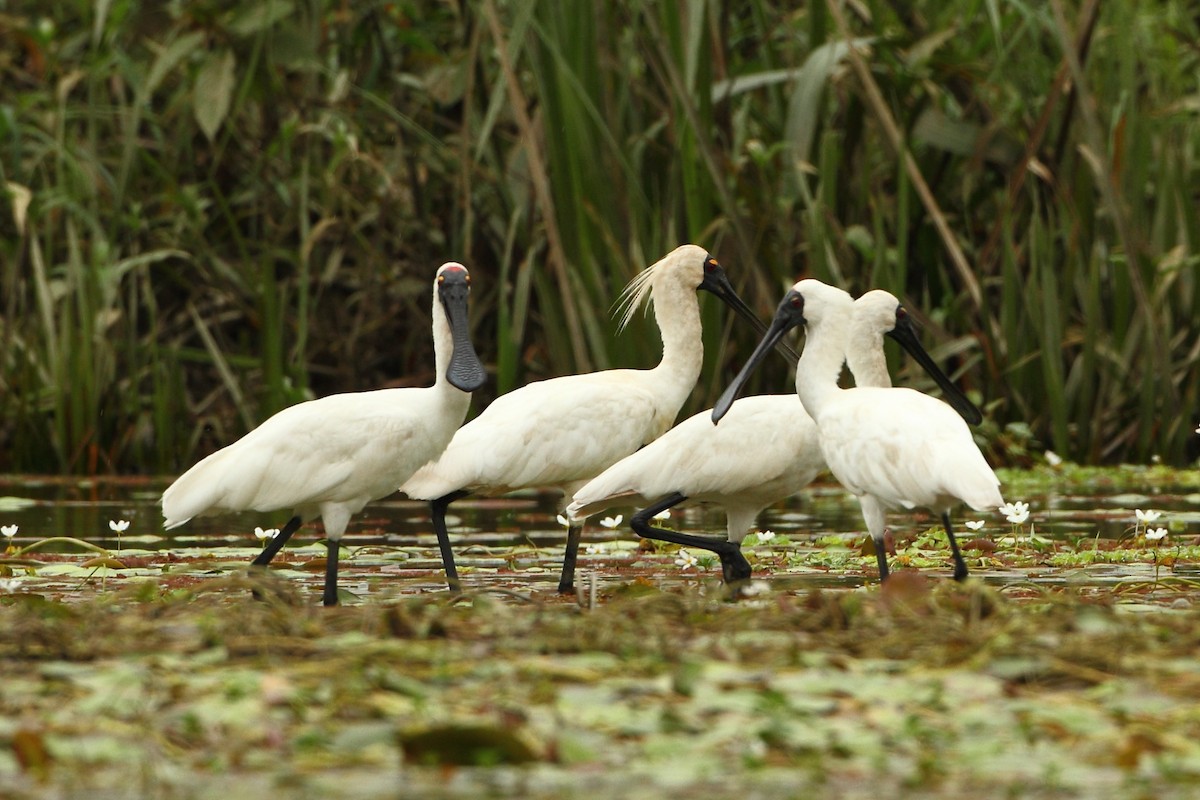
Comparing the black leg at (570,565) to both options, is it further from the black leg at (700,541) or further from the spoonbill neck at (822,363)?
the spoonbill neck at (822,363)

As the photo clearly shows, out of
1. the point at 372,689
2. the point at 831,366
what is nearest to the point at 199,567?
the point at 831,366

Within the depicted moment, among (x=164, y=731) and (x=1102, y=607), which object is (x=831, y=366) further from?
(x=164, y=731)

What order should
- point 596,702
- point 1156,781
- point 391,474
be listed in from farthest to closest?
1. point 391,474
2. point 596,702
3. point 1156,781

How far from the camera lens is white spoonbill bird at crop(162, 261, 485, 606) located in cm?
630

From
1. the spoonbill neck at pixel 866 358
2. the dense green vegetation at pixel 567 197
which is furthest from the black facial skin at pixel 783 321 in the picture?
the dense green vegetation at pixel 567 197

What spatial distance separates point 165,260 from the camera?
11656mm

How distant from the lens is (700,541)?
7027mm

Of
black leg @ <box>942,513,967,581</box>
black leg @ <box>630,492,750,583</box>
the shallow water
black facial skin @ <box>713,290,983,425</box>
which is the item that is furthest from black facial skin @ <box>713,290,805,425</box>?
black leg @ <box>942,513,967,581</box>

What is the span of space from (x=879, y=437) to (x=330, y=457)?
5.71 ft

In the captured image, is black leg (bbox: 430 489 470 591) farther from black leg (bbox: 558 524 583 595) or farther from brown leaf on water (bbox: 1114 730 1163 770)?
brown leaf on water (bbox: 1114 730 1163 770)

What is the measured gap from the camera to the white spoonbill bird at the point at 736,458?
6762 millimetres

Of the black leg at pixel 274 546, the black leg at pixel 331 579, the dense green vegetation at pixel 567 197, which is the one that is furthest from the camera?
the dense green vegetation at pixel 567 197

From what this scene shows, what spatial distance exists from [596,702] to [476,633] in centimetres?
83

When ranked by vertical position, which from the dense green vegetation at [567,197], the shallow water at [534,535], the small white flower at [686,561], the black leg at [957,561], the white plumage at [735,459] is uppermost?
the dense green vegetation at [567,197]
